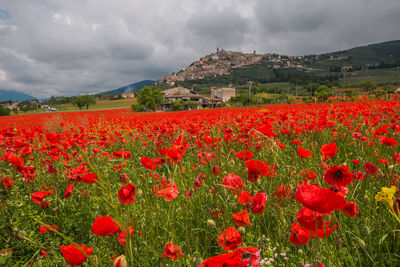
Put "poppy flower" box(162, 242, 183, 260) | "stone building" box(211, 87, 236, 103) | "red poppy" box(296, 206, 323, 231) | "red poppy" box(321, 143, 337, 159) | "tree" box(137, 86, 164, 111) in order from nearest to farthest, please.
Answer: "red poppy" box(296, 206, 323, 231) < "poppy flower" box(162, 242, 183, 260) < "red poppy" box(321, 143, 337, 159) < "tree" box(137, 86, 164, 111) < "stone building" box(211, 87, 236, 103)

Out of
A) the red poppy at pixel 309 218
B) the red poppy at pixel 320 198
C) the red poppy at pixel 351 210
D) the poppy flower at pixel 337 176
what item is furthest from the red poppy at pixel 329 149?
the red poppy at pixel 320 198

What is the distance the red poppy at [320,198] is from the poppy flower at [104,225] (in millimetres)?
646

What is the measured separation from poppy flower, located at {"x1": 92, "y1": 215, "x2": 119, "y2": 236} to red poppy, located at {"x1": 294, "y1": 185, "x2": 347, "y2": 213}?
65 cm

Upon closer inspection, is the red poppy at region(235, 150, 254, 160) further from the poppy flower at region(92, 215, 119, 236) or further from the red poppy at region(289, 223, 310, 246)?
the poppy flower at region(92, 215, 119, 236)

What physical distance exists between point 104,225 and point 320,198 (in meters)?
0.73

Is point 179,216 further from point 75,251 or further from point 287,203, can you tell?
point 75,251

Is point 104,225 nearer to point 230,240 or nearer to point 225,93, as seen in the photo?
point 230,240

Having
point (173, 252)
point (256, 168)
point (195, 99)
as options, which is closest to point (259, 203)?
point (256, 168)

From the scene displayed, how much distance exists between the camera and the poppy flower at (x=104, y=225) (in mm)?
784

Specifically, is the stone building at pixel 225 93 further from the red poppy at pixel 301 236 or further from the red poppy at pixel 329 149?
the red poppy at pixel 301 236

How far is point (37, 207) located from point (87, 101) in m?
85.2

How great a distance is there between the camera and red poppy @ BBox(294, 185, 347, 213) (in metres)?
0.54

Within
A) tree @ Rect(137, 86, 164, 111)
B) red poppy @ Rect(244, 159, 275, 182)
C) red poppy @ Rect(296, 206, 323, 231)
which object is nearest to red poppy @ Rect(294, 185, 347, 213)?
red poppy @ Rect(296, 206, 323, 231)

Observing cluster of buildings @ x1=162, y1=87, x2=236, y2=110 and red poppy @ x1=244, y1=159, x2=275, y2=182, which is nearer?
red poppy @ x1=244, y1=159, x2=275, y2=182
